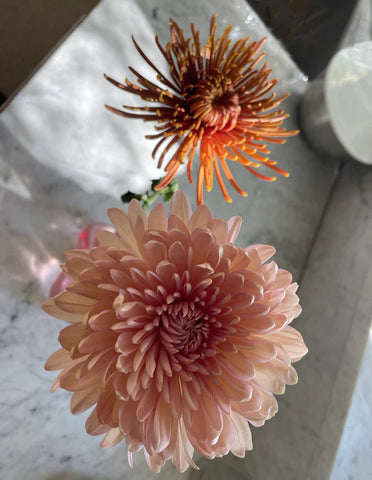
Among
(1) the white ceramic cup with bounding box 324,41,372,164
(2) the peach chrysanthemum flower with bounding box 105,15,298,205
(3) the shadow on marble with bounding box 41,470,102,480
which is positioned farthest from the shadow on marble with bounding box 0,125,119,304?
(1) the white ceramic cup with bounding box 324,41,372,164

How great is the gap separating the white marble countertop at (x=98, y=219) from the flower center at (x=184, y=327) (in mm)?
289

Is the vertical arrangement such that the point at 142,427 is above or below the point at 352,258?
above

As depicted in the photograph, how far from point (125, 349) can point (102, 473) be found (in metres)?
0.44

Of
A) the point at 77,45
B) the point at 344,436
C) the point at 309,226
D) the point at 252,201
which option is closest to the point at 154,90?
the point at 77,45

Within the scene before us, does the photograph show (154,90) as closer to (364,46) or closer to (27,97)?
(27,97)

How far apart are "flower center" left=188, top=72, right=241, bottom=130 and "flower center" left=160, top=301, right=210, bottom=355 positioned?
0.23 metres

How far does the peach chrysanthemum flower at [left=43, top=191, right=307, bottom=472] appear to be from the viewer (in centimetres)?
33

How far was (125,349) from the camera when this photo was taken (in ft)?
1.04

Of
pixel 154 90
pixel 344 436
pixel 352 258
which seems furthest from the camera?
pixel 352 258

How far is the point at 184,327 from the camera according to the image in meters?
0.34

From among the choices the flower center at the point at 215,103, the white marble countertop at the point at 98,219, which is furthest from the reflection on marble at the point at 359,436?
the flower center at the point at 215,103

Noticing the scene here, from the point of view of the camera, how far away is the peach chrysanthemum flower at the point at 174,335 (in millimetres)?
325

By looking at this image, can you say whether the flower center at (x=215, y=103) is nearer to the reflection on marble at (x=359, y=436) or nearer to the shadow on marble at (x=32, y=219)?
the shadow on marble at (x=32, y=219)

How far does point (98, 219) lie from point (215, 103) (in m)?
0.25
